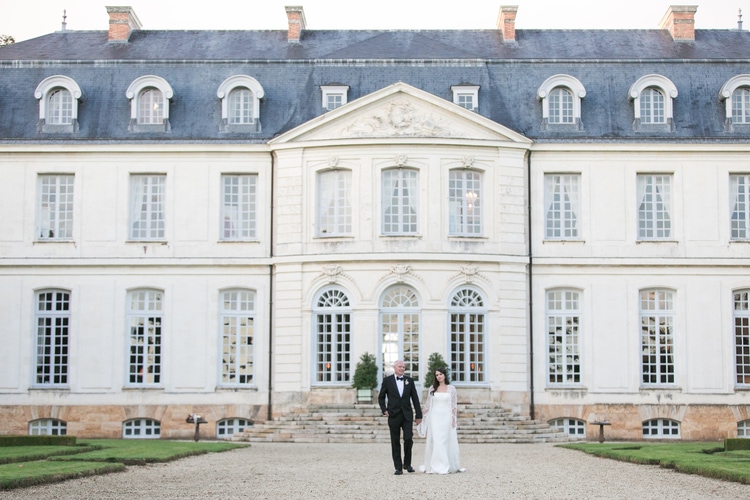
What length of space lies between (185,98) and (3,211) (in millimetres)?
5738

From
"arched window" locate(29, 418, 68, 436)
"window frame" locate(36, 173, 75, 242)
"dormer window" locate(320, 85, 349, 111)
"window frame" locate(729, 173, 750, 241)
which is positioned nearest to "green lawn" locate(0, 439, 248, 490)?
"arched window" locate(29, 418, 68, 436)

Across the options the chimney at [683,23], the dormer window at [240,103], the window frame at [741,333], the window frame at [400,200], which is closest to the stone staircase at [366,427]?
the window frame at [400,200]

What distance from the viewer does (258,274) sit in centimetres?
3145

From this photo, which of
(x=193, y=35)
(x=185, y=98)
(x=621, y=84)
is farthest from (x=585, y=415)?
(x=193, y=35)

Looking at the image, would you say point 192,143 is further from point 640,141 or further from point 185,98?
point 640,141

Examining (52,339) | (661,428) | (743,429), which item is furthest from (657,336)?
(52,339)

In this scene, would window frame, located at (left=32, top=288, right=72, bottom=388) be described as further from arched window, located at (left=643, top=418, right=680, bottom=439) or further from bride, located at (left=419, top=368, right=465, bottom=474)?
bride, located at (left=419, top=368, right=465, bottom=474)

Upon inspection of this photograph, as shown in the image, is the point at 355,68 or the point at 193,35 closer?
the point at 355,68

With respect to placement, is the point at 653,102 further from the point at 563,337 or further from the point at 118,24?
the point at 118,24

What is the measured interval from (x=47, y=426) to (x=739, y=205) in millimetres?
19242

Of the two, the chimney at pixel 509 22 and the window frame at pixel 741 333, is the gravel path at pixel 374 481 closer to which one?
the window frame at pixel 741 333

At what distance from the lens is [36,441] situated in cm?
2312

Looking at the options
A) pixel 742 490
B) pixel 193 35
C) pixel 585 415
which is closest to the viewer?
pixel 742 490

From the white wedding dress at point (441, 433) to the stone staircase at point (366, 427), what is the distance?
344 inches
